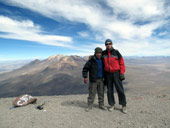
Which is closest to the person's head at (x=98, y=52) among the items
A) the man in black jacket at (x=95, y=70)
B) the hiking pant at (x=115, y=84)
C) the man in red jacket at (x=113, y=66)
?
the man in black jacket at (x=95, y=70)

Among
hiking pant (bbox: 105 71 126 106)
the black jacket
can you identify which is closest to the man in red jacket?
hiking pant (bbox: 105 71 126 106)

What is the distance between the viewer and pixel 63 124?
368 centimetres

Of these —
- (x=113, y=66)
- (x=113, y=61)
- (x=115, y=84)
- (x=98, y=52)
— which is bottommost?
(x=115, y=84)

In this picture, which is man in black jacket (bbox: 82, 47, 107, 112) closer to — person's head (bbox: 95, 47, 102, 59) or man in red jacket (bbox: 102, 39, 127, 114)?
person's head (bbox: 95, 47, 102, 59)

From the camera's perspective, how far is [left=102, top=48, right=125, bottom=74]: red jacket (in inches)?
169

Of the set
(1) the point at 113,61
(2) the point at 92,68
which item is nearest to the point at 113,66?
(1) the point at 113,61

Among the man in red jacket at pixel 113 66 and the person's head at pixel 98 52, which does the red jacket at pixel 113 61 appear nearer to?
the man in red jacket at pixel 113 66

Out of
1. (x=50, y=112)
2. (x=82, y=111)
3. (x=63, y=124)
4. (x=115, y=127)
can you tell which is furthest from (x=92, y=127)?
(x=50, y=112)

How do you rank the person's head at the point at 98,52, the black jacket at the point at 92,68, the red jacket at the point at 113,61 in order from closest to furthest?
the red jacket at the point at 113,61 → the person's head at the point at 98,52 → the black jacket at the point at 92,68

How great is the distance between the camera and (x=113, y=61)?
4301mm

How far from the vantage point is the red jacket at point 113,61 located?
430cm

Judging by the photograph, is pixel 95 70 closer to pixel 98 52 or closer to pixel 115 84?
pixel 98 52

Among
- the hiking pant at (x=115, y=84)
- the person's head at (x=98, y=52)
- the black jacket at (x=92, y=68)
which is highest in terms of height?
the person's head at (x=98, y=52)

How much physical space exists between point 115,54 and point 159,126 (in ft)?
8.68
